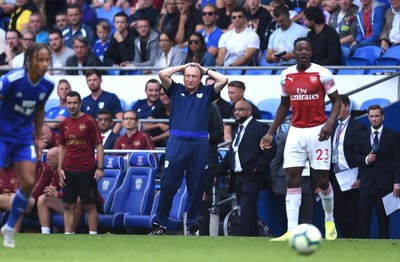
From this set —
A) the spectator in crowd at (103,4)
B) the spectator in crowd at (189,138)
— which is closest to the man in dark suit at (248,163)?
the spectator in crowd at (189,138)

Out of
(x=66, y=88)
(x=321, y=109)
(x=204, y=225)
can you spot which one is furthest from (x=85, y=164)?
(x=321, y=109)

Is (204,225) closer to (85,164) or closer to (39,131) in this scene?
(85,164)

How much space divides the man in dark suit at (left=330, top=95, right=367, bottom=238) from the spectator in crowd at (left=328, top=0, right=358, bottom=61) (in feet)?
10.7

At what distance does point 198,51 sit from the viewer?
19828 millimetres

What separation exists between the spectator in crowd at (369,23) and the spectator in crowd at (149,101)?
362 centimetres

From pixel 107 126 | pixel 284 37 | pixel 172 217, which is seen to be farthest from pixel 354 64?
pixel 172 217

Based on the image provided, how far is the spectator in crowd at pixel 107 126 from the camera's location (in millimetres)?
18859

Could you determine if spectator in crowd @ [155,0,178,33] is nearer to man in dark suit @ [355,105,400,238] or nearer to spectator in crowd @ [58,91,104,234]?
spectator in crowd @ [58,91,104,234]

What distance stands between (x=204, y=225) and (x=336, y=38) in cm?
401

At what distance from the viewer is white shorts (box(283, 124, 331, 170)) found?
13773 millimetres

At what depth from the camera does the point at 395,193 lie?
16.1 m

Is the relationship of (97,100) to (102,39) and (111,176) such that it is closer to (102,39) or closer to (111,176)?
(111,176)

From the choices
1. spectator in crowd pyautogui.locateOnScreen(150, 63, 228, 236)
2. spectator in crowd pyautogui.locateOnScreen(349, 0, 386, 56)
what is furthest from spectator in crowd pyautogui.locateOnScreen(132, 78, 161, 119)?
spectator in crowd pyautogui.locateOnScreen(150, 63, 228, 236)

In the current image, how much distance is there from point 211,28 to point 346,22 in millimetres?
2714
